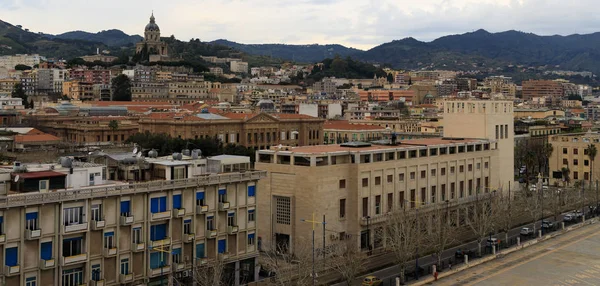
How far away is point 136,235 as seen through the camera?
42000 millimetres

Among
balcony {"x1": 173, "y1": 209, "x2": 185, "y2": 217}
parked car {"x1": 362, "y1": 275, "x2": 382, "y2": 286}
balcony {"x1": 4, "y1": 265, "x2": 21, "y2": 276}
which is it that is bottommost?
parked car {"x1": 362, "y1": 275, "x2": 382, "y2": 286}

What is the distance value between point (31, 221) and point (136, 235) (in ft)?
21.3

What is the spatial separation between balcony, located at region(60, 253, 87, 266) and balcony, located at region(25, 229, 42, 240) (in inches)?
74.5

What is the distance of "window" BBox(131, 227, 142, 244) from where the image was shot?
4179 centimetres

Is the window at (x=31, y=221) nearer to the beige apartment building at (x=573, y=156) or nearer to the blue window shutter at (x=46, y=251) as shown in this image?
the blue window shutter at (x=46, y=251)

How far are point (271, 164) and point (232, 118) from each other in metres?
67.9

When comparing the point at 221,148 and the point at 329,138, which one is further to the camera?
the point at 329,138

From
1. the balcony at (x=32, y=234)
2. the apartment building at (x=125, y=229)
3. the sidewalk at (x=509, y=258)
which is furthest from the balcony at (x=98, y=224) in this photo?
the sidewalk at (x=509, y=258)

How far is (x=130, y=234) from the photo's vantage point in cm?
4162

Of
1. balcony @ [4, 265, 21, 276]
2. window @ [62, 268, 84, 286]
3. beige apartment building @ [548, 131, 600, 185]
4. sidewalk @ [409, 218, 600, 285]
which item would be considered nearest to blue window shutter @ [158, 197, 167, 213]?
window @ [62, 268, 84, 286]

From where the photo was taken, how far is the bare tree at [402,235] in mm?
49625

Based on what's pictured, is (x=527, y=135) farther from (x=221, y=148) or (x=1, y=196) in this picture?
(x=1, y=196)

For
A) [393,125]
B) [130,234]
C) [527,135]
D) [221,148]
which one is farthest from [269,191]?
[393,125]

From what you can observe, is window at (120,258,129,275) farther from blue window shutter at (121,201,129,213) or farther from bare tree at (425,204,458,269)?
bare tree at (425,204,458,269)
